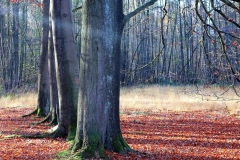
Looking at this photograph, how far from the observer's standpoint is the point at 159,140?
27.0ft

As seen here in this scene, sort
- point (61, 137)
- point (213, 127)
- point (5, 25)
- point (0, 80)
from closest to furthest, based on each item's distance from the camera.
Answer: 1. point (61, 137)
2. point (213, 127)
3. point (0, 80)
4. point (5, 25)

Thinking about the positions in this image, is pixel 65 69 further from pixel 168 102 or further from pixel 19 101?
pixel 19 101

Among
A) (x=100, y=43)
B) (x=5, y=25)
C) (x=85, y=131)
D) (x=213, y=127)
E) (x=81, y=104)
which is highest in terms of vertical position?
(x=5, y=25)

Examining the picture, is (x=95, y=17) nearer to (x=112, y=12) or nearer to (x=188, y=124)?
(x=112, y=12)

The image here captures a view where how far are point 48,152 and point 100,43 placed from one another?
242 centimetres

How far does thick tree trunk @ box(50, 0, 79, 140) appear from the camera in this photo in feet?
24.5

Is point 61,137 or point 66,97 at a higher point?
point 66,97

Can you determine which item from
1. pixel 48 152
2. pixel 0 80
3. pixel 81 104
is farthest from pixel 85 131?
pixel 0 80

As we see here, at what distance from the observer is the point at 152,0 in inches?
246

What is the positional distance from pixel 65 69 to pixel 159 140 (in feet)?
10.2

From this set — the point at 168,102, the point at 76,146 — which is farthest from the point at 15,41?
the point at 76,146

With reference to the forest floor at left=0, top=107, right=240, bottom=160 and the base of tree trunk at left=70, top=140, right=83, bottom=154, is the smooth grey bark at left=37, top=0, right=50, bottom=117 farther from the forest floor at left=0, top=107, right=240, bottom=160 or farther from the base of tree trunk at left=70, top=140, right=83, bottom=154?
the base of tree trunk at left=70, top=140, right=83, bottom=154

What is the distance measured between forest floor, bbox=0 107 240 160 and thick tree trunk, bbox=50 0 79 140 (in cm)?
43

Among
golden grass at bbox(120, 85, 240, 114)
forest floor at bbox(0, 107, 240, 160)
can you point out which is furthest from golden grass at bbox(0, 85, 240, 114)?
forest floor at bbox(0, 107, 240, 160)
